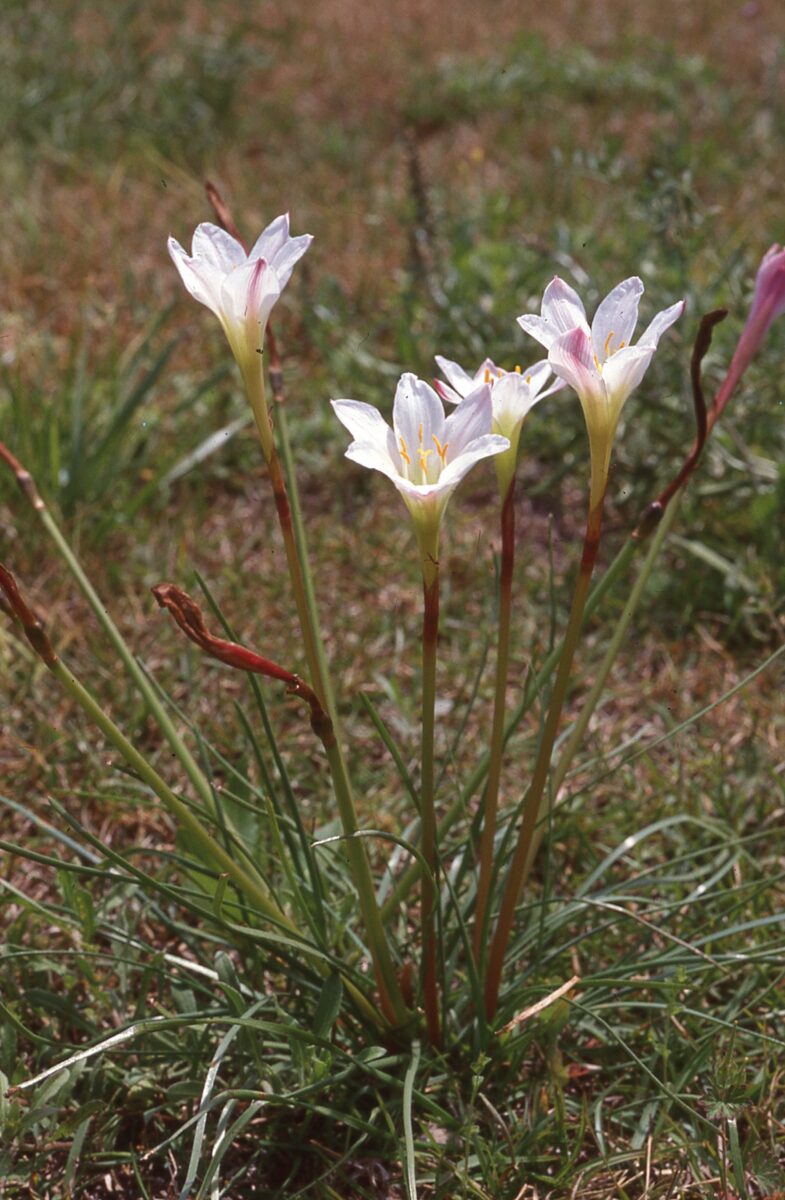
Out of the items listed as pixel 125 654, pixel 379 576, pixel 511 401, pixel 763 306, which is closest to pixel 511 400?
pixel 511 401

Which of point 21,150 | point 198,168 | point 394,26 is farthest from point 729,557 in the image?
point 394,26

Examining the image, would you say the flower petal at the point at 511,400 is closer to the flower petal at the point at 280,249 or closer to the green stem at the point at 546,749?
the green stem at the point at 546,749

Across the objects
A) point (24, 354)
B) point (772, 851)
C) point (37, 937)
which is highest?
point (24, 354)

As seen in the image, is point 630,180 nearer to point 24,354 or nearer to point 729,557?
point 729,557

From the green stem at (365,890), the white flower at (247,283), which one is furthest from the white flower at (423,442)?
the green stem at (365,890)

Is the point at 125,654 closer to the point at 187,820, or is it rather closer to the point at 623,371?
the point at 187,820

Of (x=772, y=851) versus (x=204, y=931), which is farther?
(x=772, y=851)

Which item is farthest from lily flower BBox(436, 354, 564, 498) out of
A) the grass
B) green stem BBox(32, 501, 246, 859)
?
the grass
